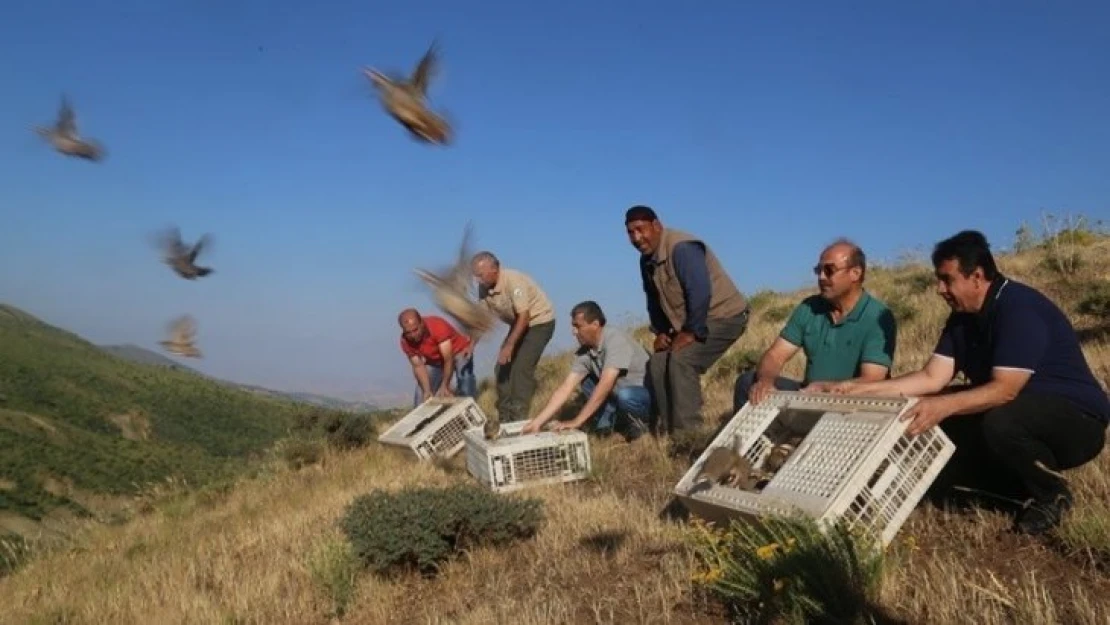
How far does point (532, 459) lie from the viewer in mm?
6480

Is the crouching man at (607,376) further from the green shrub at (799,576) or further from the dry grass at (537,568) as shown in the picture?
the green shrub at (799,576)

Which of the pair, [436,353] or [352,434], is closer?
[436,353]

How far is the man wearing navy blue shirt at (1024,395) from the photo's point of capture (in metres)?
3.87

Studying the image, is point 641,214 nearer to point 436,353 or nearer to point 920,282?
point 436,353

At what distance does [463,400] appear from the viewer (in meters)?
8.16

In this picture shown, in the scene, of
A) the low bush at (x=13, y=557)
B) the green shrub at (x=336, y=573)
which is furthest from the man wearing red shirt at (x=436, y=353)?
the green shrub at (x=336, y=573)

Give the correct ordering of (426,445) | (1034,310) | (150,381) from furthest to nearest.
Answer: (150,381) < (426,445) < (1034,310)

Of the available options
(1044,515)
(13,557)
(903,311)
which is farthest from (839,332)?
(13,557)

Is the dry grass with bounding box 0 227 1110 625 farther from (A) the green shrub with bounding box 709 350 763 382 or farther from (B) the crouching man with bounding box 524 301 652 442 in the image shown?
(A) the green shrub with bounding box 709 350 763 382

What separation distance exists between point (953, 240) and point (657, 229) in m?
3.11

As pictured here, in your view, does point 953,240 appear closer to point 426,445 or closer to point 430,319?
point 426,445

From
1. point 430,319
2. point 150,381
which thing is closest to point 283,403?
point 150,381

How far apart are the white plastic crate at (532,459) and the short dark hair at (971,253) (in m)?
3.20

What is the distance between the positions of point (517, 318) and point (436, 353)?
5.32ft
